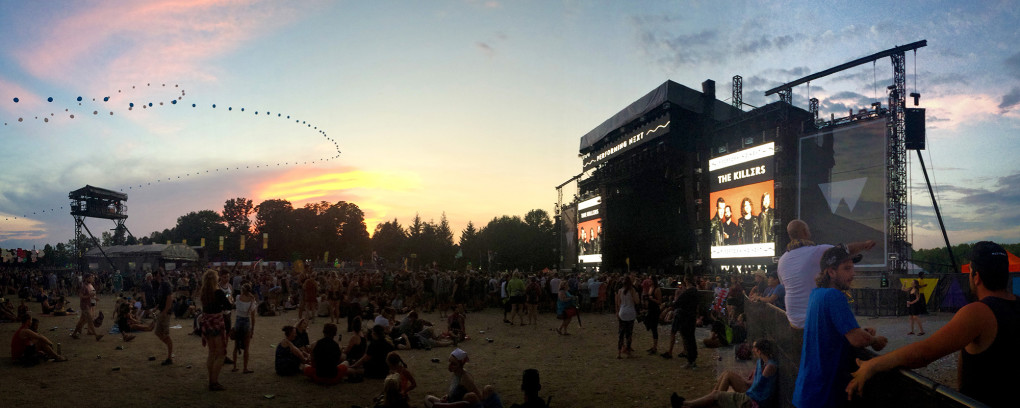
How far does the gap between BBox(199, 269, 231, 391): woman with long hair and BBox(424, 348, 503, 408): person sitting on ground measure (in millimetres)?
3729

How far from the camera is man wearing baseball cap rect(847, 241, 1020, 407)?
8.24ft

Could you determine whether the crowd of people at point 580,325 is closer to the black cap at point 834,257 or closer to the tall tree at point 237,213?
the black cap at point 834,257

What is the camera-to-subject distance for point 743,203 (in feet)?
88.8

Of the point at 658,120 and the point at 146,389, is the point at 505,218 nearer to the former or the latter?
the point at 658,120

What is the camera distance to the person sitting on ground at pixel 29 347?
10875mm

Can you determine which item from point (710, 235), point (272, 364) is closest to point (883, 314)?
point (710, 235)

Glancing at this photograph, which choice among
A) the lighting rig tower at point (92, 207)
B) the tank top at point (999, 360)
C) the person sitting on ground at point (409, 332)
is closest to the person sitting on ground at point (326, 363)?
the person sitting on ground at point (409, 332)

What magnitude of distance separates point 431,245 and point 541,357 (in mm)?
74177

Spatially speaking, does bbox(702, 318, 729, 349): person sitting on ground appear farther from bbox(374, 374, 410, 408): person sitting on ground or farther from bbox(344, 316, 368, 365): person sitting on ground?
bbox(374, 374, 410, 408): person sitting on ground

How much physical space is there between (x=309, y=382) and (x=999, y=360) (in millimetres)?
9410

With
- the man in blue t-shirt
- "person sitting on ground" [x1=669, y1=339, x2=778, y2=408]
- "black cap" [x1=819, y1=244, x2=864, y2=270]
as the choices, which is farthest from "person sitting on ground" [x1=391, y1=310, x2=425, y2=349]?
"black cap" [x1=819, y1=244, x2=864, y2=270]

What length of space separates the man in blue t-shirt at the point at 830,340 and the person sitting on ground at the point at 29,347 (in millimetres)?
13464

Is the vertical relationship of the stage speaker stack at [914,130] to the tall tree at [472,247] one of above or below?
above

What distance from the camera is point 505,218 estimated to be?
108375 mm
